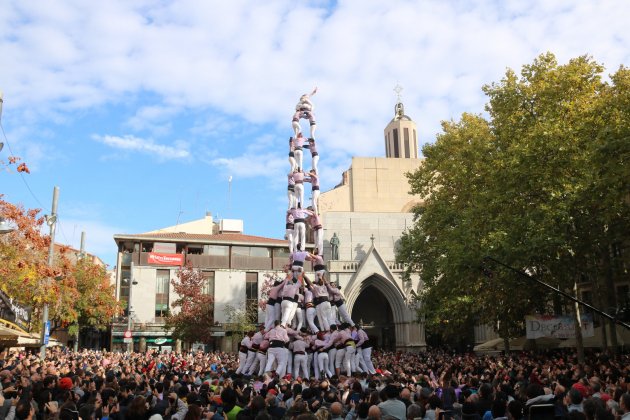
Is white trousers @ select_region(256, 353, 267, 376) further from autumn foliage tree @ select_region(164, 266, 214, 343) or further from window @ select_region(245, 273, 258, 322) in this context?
window @ select_region(245, 273, 258, 322)

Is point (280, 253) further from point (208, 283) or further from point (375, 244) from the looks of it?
point (375, 244)

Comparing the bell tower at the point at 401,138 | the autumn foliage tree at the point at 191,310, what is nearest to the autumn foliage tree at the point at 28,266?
the autumn foliage tree at the point at 191,310

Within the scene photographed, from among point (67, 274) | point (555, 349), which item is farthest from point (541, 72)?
point (67, 274)

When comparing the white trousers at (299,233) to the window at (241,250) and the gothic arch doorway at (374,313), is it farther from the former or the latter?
the window at (241,250)

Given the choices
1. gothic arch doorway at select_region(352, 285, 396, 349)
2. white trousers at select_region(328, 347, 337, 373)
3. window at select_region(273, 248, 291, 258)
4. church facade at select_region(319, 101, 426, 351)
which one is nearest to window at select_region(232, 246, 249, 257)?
window at select_region(273, 248, 291, 258)

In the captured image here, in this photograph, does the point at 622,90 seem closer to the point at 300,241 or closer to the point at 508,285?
the point at 508,285

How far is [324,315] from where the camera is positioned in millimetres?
22219

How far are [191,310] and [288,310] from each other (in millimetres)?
23853

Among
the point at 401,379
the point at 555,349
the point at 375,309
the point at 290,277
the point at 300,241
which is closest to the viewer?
the point at 401,379

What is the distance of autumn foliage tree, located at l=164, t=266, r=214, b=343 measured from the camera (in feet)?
141

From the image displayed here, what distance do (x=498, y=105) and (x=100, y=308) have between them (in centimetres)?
2858

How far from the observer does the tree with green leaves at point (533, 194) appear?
21359 millimetres

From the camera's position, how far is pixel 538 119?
24.6m

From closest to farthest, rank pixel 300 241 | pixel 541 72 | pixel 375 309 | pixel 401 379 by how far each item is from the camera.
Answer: pixel 401 379
pixel 300 241
pixel 541 72
pixel 375 309
